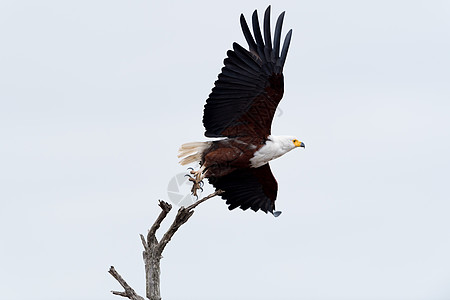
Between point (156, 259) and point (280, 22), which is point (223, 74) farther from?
point (156, 259)

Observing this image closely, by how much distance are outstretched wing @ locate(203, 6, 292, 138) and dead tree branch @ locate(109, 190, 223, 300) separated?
1.24 metres

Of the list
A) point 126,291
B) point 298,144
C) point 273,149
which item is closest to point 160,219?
point 126,291

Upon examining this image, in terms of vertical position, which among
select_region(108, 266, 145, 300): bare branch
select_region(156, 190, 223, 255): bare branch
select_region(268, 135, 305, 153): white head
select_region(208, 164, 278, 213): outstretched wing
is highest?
select_region(268, 135, 305, 153): white head

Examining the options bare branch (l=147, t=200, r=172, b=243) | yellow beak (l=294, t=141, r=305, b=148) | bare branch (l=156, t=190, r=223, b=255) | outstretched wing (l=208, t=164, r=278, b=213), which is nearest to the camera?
bare branch (l=147, t=200, r=172, b=243)

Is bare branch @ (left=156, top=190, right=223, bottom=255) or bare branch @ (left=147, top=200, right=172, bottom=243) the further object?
bare branch @ (left=156, top=190, right=223, bottom=255)

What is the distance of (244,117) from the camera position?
983cm

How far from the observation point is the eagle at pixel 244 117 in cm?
948

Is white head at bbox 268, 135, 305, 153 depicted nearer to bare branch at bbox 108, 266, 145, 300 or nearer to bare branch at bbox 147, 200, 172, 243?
bare branch at bbox 147, 200, 172, 243

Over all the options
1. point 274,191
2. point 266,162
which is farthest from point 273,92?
point 274,191

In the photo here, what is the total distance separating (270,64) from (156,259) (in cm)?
285

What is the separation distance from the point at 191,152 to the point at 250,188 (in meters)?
1.16

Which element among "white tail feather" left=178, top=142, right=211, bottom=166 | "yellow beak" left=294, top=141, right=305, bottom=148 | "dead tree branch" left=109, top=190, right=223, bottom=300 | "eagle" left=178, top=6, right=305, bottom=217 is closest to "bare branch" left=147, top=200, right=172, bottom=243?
"dead tree branch" left=109, top=190, right=223, bottom=300

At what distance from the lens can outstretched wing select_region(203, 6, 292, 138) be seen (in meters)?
9.45

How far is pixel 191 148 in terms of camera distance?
396 inches
